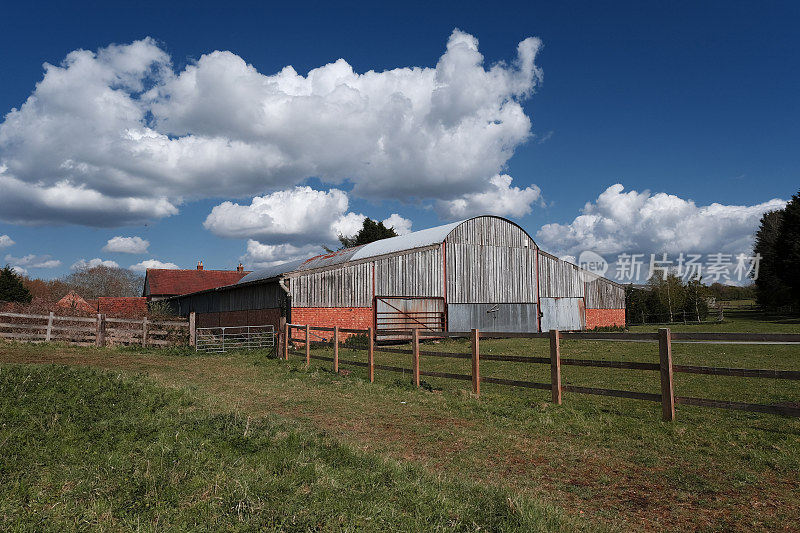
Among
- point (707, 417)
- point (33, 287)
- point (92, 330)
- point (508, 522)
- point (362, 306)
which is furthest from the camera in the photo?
point (33, 287)

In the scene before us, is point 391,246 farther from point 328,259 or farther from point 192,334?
point 192,334

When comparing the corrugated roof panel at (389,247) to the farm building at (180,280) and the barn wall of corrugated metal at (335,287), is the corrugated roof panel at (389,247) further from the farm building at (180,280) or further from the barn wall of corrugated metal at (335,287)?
the farm building at (180,280)

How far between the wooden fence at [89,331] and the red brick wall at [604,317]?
2517 cm

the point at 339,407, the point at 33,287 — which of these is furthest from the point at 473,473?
the point at 33,287

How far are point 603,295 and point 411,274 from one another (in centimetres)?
1669

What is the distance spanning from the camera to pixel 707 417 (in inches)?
290

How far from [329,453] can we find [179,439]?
1843 mm

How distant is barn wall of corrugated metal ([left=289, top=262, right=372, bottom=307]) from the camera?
22.1 metres

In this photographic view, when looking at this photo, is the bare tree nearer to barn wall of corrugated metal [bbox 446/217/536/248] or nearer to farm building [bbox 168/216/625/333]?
farm building [bbox 168/216/625/333]

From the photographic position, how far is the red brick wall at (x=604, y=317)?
33.2m

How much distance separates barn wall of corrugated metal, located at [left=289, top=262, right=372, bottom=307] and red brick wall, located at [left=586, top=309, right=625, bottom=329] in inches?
678

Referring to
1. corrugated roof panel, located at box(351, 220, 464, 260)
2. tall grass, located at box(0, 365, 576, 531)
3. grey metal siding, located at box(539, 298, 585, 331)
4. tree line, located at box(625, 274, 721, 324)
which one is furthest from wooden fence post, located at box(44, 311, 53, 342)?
tree line, located at box(625, 274, 721, 324)

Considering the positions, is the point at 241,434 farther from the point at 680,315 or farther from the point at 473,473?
the point at 680,315

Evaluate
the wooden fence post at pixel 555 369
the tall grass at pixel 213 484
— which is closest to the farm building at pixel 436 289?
the wooden fence post at pixel 555 369
